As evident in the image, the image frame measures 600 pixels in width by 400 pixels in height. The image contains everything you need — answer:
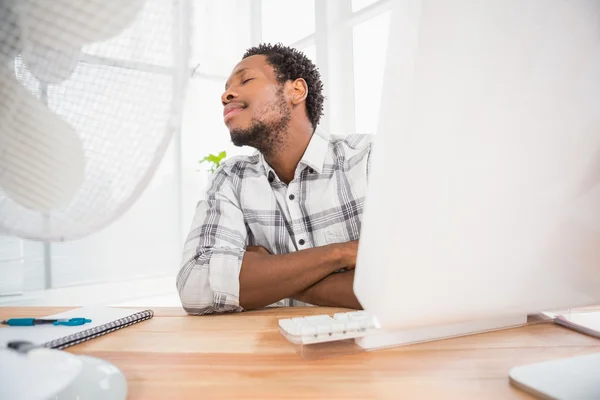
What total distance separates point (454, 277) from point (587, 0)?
0.25m

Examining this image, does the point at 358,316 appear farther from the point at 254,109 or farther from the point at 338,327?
the point at 254,109

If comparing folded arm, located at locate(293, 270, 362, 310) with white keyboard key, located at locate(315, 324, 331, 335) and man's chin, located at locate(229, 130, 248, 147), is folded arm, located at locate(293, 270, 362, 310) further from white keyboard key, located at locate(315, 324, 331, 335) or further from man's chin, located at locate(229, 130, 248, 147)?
man's chin, located at locate(229, 130, 248, 147)

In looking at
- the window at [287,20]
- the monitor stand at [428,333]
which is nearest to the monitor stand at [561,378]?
the monitor stand at [428,333]

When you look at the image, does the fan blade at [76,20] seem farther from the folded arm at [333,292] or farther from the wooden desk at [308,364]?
the folded arm at [333,292]

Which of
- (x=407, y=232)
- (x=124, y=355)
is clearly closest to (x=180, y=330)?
(x=124, y=355)

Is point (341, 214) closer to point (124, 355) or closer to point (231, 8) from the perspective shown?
point (124, 355)

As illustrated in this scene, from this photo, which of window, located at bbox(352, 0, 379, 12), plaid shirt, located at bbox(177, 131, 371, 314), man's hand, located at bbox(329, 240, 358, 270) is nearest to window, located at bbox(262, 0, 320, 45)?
window, located at bbox(352, 0, 379, 12)

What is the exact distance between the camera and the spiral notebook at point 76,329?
0.52 meters

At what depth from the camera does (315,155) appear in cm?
122

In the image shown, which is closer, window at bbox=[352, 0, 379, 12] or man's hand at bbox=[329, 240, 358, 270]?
man's hand at bbox=[329, 240, 358, 270]

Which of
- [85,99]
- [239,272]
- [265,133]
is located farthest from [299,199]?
[85,99]

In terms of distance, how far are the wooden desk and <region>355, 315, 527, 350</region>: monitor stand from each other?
1 centimetres

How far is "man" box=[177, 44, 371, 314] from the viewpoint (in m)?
0.86

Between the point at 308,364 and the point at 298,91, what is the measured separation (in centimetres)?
120
